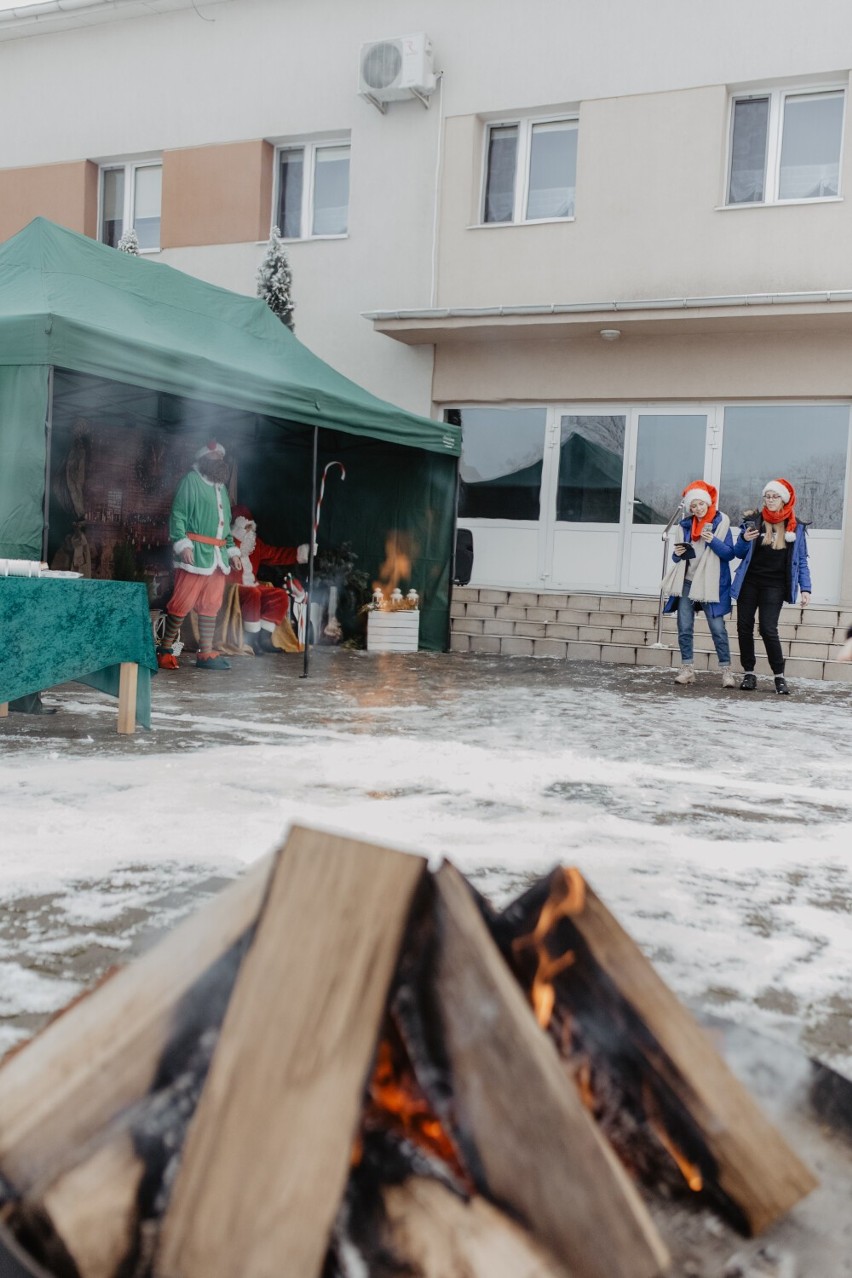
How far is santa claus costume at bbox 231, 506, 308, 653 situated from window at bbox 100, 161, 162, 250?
5138mm

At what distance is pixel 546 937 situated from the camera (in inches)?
61.4

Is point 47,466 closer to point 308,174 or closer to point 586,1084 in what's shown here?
point 586,1084

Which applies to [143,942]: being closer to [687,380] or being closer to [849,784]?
[849,784]

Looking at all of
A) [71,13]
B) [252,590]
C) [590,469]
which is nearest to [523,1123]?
[252,590]

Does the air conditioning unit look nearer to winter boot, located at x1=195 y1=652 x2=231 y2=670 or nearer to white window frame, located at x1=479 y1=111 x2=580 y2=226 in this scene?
white window frame, located at x1=479 y1=111 x2=580 y2=226

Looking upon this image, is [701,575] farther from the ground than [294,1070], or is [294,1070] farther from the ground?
[701,575]

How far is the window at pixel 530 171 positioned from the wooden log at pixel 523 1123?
40.3ft

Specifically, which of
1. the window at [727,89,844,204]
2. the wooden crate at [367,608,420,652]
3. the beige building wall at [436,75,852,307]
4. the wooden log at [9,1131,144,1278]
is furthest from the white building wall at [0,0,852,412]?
the wooden log at [9,1131,144,1278]

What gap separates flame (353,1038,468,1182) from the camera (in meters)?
1.43

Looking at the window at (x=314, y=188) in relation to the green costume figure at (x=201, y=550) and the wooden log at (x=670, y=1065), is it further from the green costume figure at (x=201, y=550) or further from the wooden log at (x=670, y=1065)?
the wooden log at (x=670, y=1065)

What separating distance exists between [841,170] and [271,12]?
22.7 feet

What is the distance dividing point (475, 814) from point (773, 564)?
219 inches

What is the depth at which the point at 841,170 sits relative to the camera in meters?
11.3

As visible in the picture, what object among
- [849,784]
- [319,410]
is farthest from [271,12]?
[849,784]
